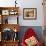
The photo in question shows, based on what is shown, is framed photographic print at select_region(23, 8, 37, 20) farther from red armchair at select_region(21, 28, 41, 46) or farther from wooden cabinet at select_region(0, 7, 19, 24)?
red armchair at select_region(21, 28, 41, 46)

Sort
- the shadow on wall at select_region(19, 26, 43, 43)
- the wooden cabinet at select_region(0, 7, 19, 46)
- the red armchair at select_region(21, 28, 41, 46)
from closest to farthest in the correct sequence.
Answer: the red armchair at select_region(21, 28, 41, 46), the wooden cabinet at select_region(0, 7, 19, 46), the shadow on wall at select_region(19, 26, 43, 43)

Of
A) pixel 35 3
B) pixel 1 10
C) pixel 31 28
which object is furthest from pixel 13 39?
pixel 35 3

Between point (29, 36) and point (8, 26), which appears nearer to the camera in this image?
point (29, 36)

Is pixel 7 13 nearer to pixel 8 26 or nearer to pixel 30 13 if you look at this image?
pixel 8 26

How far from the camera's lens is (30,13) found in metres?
6.04

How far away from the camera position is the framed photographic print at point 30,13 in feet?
19.7

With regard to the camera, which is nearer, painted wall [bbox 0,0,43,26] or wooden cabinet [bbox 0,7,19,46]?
wooden cabinet [bbox 0,7,19,46]

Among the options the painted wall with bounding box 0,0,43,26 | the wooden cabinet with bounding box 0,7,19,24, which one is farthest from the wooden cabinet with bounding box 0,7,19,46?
the painted wall with bounding box 0,0,43,26

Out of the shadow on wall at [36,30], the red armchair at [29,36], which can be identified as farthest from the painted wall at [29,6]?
the red armchair at [29,36]

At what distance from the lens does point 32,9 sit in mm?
6035

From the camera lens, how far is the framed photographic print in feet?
19.7

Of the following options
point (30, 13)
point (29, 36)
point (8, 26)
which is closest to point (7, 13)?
point (8, 26)

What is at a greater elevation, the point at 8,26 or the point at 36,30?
the point at 8,26

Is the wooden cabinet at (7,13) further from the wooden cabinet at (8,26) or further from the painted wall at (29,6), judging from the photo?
the painted wall at (29,6)
